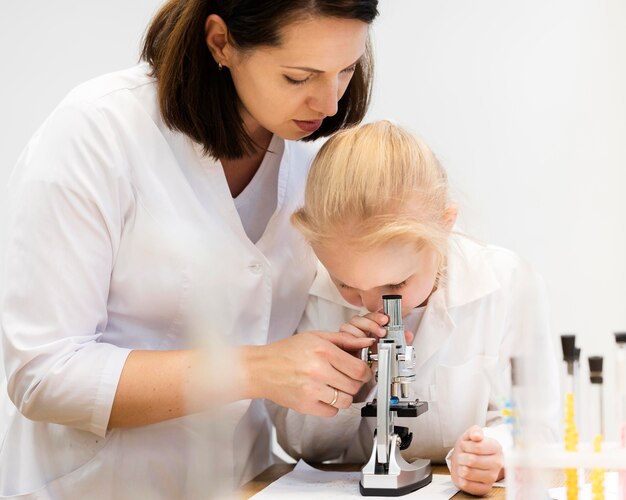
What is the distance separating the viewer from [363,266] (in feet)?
4.01

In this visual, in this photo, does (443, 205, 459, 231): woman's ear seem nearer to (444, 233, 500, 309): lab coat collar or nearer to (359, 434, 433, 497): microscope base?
(444, 233, 500, 309): lab coat collar

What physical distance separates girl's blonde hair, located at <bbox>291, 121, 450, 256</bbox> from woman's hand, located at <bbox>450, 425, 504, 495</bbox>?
27cm

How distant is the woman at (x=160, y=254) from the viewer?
3.70ft

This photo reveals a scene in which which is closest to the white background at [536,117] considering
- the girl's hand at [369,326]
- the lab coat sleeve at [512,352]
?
the lab coat sleeve at [512,352]

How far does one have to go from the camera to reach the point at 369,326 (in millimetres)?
1181

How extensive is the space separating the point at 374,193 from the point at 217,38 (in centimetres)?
30

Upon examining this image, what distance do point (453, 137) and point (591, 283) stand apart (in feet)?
1.46

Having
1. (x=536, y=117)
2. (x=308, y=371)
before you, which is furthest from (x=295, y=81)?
(x=536, y=117)

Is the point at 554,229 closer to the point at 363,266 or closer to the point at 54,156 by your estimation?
the point at 363,266

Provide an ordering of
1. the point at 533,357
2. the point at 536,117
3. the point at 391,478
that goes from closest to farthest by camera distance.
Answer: the point at 533,357 < the point at 391,478 < the point at 536,117

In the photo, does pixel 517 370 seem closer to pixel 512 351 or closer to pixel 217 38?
pixel 512 351

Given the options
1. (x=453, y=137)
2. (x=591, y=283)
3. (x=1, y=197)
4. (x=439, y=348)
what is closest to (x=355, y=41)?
(x=439, y=348)

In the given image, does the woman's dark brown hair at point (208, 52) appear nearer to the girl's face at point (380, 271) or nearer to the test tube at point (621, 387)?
the girl's face at point (380, 271)

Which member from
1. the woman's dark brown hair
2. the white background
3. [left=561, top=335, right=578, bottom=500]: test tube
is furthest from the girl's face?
the white background
